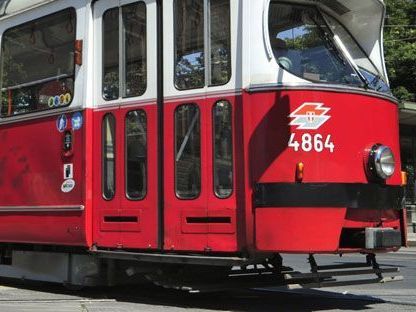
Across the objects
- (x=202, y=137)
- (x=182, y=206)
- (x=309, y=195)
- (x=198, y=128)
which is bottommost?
(x=182, y=206)

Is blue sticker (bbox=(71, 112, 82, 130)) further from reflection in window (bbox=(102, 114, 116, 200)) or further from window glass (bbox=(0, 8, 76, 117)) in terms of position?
reflection in window (bbox=(102, 114, 116, 200))

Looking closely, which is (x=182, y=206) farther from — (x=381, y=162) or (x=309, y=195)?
(x=381, y=162)

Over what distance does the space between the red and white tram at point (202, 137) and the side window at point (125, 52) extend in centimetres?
2

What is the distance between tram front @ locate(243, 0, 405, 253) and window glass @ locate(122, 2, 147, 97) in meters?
1.40

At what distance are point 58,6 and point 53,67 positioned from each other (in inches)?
30.0

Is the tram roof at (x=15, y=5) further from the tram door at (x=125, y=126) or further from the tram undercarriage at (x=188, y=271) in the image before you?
the tram undercarriage at (x=188, y=271)

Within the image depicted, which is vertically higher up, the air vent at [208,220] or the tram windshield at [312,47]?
the tram windshield at [312,47]

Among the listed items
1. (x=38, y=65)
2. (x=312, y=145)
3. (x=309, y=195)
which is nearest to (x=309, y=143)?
(x=312, y=145)

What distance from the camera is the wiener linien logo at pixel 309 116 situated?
20.8 ft

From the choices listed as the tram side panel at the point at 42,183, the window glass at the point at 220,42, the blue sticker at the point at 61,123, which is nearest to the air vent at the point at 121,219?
the tram side panel at the point at 42,183

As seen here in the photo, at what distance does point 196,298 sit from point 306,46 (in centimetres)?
337

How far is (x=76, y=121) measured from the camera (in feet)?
25.3

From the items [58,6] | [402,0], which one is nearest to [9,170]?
[58,6]

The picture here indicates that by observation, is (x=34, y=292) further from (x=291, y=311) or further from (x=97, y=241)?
(x=291, y=311)
